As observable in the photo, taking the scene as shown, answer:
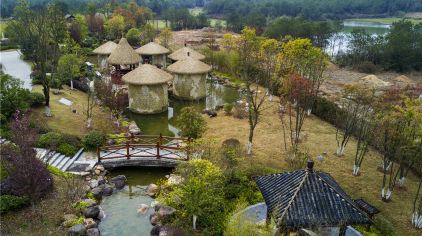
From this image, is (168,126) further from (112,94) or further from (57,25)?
(57,25)

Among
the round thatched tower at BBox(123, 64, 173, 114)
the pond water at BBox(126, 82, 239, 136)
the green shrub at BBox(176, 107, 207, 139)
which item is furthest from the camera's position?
the round thatched tower at BBox(123, 64, 173, 114)

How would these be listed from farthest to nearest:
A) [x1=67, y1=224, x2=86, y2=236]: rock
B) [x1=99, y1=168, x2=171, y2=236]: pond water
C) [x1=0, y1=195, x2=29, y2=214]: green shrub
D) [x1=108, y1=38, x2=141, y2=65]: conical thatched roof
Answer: [x1=108, y1=38, x2=141, y2=65]: conical thatched roof
[x1=99, y1=168, x2=171, y2=236]: pond water
[x1=0, y1=195, x2=29, y2=214]: green shrub
[x1=67, y1=224, x2=86, y2=236]: rock

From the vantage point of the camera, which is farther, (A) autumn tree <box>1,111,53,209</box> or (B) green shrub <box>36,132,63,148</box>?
(B) green shrub <box>36,132,63,148</box>

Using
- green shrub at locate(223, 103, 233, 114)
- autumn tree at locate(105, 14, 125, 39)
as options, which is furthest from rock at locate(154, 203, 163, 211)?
autumn tree at locate(105, 14, 125, 39)

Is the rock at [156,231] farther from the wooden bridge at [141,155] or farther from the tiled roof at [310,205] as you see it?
the wooden bridge at [141,155]

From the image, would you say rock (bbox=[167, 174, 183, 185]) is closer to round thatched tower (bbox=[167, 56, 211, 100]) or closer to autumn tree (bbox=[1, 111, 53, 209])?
autumn tree (bbox=[1, 111, 53, 209])

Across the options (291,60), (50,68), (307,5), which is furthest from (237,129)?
(307,5)

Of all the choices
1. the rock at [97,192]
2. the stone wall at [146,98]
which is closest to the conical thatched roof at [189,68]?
the stone wall at [146,98]
